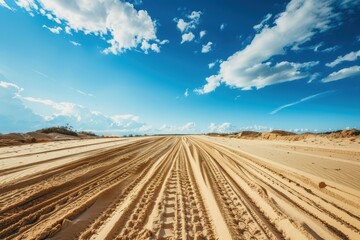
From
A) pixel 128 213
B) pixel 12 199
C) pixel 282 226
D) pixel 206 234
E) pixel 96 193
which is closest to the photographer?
pixel 206 234

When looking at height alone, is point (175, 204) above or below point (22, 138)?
below

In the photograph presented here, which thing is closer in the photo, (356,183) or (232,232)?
(232,232)

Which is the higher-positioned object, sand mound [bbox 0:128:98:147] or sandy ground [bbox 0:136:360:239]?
sand mound [bbox 0:128:98:147]

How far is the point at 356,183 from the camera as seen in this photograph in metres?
5.26

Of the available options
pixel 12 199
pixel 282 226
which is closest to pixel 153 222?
pixel 282 226

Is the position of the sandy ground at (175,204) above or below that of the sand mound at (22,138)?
below

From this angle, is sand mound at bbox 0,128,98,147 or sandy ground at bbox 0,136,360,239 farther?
sand mound at bbox 0,128,98,147

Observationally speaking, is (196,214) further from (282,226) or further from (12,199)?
(12,199)

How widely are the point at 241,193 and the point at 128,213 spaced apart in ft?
9.08

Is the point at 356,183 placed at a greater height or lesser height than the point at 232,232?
greater

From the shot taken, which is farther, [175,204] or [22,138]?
[22,138]

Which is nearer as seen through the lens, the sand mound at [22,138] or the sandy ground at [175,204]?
the sandy ground at [175,204]

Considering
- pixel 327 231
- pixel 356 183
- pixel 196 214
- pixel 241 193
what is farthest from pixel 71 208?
pixel 356 183

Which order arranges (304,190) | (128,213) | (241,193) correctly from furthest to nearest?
(304,190) < (241,193) < (128,213)
